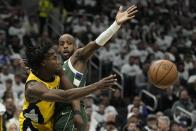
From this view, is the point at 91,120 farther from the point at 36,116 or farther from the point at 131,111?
the point at 36,116

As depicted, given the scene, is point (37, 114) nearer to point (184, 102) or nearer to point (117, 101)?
point (117, 101)

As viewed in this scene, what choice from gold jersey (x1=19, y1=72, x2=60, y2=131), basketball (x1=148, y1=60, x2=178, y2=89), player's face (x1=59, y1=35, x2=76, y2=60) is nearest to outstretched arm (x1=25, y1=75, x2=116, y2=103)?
gold jersey (x1=19, y1=72, x2=60, y2=131)

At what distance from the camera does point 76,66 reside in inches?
261

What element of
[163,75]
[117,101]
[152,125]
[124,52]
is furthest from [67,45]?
[124,52]

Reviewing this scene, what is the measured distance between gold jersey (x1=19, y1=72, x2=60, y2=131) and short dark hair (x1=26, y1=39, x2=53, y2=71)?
10cm

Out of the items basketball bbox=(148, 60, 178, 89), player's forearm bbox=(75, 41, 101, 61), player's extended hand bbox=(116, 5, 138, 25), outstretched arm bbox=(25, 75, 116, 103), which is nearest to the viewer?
outstretched arm bbox=(25, 75, 116, 103)

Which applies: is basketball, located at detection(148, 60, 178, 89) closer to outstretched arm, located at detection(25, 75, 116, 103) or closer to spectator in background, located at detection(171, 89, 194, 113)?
outstretched arm, located at detection(25, 75, 116, 103)

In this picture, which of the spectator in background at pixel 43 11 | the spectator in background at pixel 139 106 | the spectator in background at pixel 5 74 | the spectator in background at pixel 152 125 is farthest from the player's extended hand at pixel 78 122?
the spectator in background at pixel 43 11

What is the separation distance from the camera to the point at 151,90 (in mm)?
14141

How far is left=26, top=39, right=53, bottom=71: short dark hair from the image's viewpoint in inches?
229

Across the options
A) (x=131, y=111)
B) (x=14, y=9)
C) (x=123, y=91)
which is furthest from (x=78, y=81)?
(x=14, y=9)

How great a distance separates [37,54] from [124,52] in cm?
1028

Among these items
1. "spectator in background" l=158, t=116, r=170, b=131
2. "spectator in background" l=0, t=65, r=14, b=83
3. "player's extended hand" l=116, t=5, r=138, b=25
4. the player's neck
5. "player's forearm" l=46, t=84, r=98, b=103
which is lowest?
"spectator in background" l=158, t=116, r=170, b=131

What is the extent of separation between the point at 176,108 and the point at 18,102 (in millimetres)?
3460
